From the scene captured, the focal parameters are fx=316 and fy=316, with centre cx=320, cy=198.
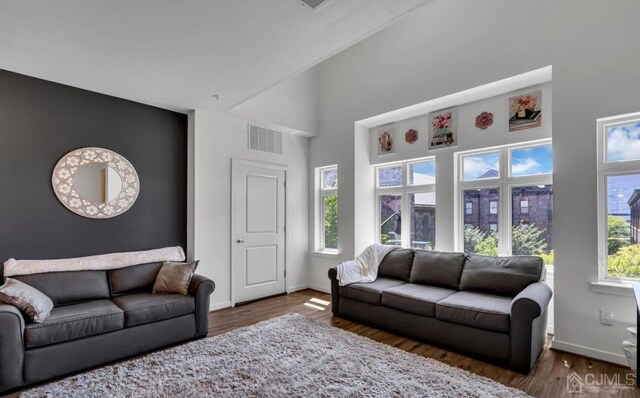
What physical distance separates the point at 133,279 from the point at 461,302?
342cm

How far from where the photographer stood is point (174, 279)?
3.39 metres

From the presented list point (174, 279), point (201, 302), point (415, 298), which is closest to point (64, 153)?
point (174, 279)

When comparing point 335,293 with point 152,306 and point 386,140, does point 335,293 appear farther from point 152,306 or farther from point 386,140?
point 386,140

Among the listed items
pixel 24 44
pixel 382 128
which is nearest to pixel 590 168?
pixel 382 128

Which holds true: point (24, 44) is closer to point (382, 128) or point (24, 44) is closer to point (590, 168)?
point (382, 128)

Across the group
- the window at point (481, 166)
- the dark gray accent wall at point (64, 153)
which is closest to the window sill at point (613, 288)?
the window at point (481, 166)

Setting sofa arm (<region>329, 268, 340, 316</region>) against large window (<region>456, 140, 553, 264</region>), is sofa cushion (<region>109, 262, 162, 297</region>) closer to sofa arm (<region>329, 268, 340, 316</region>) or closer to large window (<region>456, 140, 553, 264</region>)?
sofa arm (<region>329, 268, 340, 316</region>)

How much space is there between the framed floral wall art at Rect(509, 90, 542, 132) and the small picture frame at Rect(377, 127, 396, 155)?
1589mm

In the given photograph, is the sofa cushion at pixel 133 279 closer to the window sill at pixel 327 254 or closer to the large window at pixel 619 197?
the window sill at pixel 327 254

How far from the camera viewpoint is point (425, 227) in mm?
4484

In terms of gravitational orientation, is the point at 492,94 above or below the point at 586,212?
above

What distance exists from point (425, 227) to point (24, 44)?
4632mm

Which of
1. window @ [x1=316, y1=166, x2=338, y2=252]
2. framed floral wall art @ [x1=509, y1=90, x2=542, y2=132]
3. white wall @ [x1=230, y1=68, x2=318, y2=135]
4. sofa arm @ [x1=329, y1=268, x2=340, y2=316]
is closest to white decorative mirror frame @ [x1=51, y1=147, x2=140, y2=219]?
Result: white wall @ [x1=230, y1=68, x2=318, y2=135]

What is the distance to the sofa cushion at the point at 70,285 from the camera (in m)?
2.95
